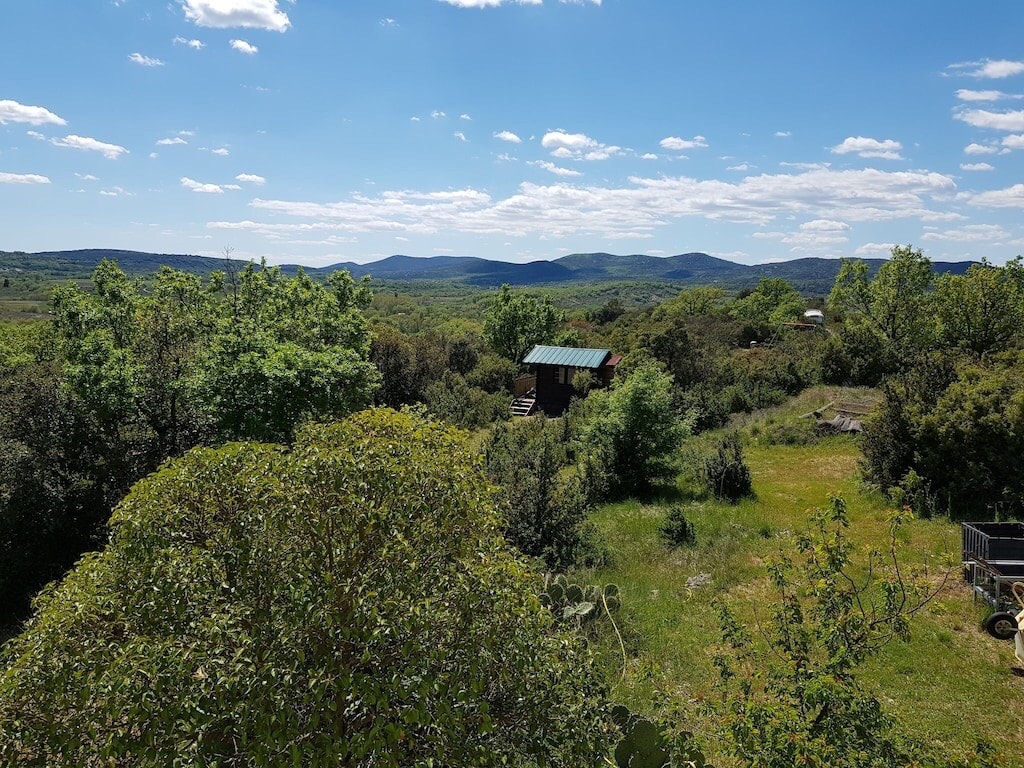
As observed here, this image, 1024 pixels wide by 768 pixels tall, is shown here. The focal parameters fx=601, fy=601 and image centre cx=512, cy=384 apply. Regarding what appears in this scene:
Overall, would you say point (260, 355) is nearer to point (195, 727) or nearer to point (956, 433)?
point (195, 727)

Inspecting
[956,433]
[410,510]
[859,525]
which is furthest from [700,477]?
[410,510]

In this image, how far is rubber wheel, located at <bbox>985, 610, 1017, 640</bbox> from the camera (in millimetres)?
9289

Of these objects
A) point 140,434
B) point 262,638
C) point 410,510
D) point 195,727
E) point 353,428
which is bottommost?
point 140,434

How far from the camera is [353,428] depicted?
5336 mm

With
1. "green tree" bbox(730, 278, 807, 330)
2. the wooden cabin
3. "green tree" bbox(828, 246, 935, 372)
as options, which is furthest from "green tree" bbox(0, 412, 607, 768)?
"green tree" bbox(730, 278, 807, 330)

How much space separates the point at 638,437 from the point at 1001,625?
10527 mm

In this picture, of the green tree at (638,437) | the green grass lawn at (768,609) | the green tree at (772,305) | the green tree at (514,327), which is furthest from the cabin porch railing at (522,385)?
the green tree at (772,305)

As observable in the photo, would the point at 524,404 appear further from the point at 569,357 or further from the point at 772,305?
the point at 772,305

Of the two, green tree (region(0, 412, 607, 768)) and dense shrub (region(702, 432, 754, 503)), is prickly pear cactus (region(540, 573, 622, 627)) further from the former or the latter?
dense shrub (region(702, 432, 754, 503))

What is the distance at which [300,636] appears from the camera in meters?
3.75

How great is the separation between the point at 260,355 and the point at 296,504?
34.4 feet

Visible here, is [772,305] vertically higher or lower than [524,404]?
higher

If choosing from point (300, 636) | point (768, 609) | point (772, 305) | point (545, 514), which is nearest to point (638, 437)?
point (545, 514)

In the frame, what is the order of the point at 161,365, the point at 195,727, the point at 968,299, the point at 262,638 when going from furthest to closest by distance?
the point at 968,299 < the point at 161,365 < the point at 262,638 < the point at 195,727
